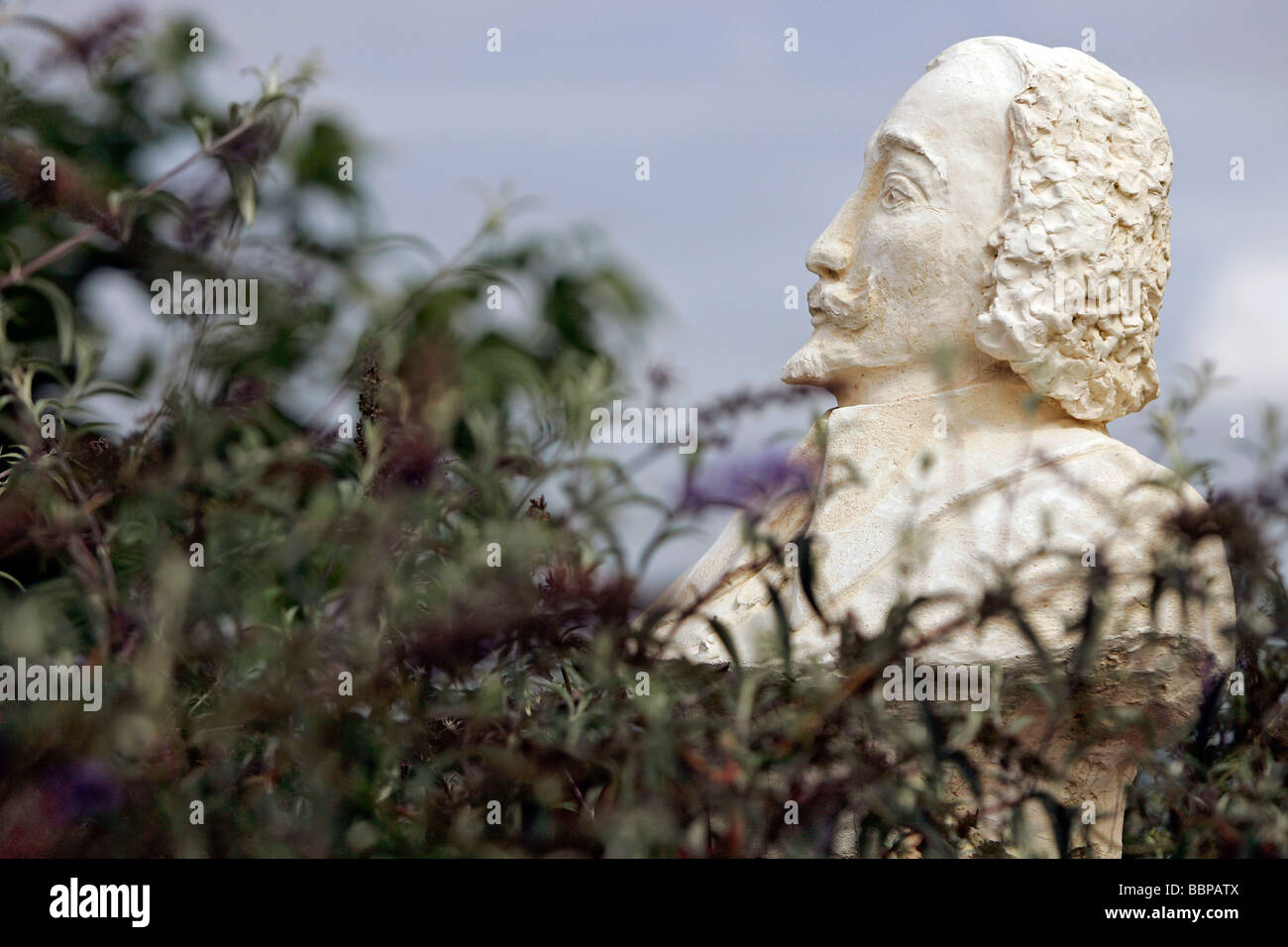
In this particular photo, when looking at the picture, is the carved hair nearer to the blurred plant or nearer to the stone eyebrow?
the stone eyebrow

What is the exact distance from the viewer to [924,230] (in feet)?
13.4

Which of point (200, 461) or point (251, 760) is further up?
point (200, 461)

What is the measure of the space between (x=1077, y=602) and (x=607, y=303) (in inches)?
171

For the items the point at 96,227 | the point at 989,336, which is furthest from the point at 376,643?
the point at 989,336

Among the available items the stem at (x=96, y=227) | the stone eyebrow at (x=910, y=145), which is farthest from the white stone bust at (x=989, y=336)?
the stem at (x=96, y=227)

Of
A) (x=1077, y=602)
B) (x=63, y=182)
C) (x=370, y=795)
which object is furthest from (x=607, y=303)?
(x=370, y=795)

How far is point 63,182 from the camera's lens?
7.74ft

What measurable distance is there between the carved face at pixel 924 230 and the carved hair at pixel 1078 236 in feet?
0.24

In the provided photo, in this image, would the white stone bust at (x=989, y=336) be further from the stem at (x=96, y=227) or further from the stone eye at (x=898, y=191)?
the stem at (x=96, y=227)

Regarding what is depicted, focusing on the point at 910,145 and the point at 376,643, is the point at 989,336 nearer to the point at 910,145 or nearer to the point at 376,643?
the point at 910,145

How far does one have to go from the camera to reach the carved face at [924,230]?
407 cm
